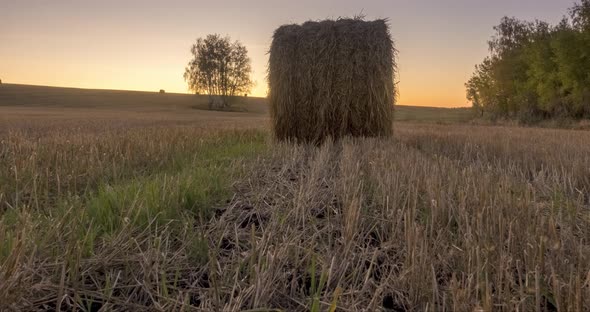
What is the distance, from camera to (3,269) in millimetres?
1523

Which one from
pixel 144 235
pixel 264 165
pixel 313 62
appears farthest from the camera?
pixel 313 62

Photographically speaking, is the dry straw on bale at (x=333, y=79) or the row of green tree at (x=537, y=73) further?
the row of green tree at (x=537, y=73)

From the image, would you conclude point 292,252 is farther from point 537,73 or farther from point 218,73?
point 218,73

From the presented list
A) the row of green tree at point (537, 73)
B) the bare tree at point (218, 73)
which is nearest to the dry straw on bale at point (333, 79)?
the row of green tree at point (537, 73)

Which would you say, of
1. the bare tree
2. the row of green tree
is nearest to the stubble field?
the row of green tree

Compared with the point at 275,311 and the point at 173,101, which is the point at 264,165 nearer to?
the point at 275,311

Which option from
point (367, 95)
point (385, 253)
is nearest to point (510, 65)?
point (367, 95)

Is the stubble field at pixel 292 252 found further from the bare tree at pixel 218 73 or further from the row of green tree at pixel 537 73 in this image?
the bare tree at pixel 218 73

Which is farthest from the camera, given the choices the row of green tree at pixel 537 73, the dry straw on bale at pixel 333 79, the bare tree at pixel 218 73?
the bare tree at pixel 218 73

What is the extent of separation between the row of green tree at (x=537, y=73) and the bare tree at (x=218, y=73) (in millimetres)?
27549

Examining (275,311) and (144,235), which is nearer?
(275,311)

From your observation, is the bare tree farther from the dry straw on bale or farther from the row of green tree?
the dry straw on bale

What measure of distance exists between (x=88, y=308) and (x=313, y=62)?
6769mm

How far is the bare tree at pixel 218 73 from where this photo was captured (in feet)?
177
